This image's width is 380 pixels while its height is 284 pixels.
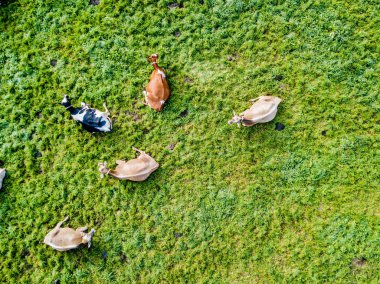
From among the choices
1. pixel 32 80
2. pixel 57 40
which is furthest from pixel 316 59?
pixel 32 80

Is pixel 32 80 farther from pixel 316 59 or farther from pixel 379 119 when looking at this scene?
pixel 379 119

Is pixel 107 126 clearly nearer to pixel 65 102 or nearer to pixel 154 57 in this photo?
pixel 65 102

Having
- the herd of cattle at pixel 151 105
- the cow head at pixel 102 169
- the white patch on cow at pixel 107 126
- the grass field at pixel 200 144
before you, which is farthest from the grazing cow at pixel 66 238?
the white patch on cow at pixel 107 126

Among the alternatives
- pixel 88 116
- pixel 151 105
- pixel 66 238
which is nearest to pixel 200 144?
pixel 151 105

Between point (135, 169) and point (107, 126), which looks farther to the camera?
point (107, 126)

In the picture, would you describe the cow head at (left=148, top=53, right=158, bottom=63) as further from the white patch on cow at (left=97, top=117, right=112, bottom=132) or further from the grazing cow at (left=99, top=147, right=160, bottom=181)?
the grazing cow at (left=99, top=147, right=160, bottom=181)

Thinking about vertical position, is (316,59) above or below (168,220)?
above
